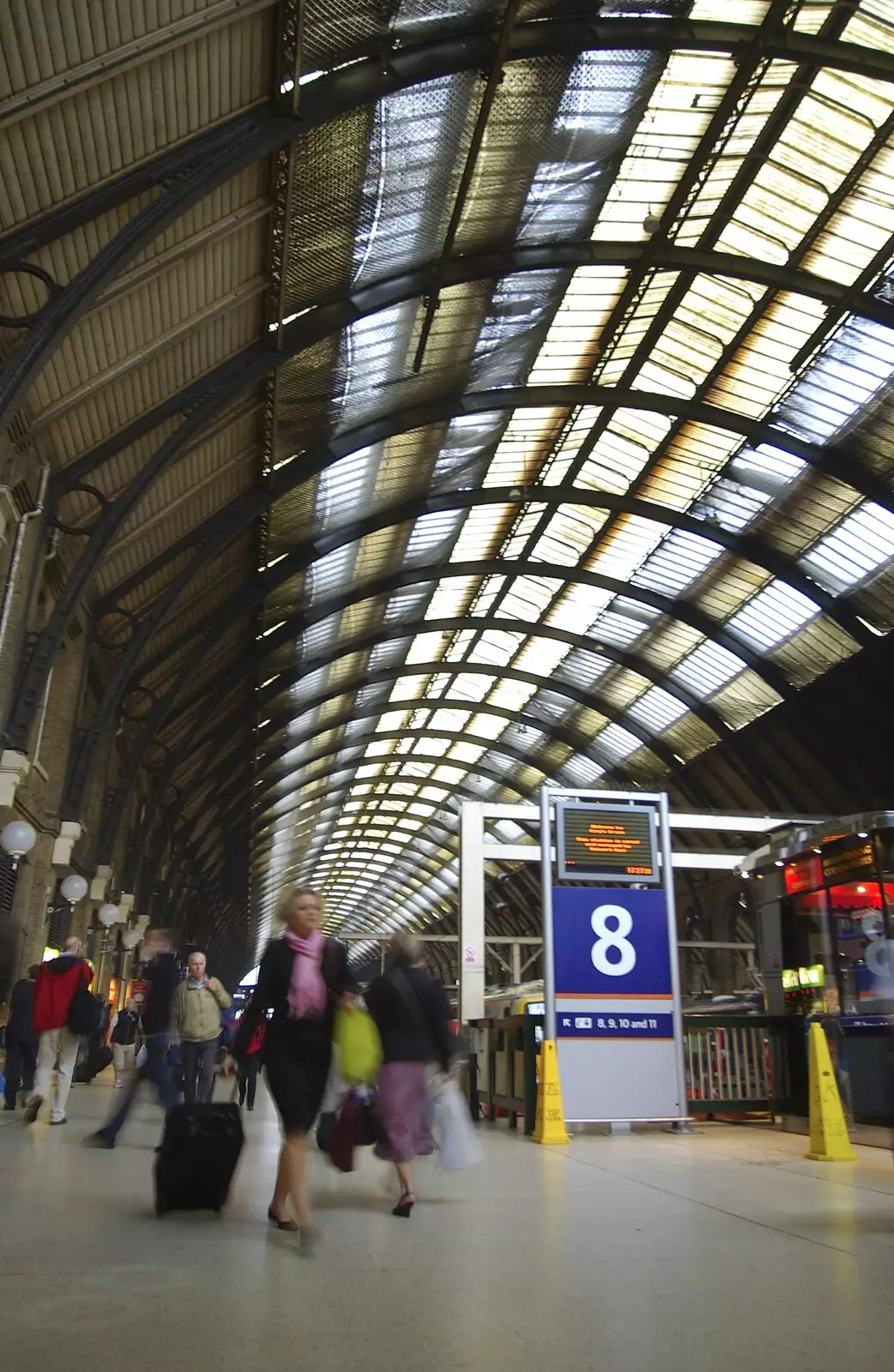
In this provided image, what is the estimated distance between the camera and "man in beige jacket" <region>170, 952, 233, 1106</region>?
938 cm

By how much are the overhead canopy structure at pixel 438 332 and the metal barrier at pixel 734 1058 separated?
8951mm

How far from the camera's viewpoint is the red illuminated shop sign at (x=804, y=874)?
43.9ft

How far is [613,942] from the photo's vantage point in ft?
38.5

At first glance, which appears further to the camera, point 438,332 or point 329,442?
point 329,442

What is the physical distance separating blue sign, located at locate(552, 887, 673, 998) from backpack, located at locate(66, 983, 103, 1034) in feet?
15.2

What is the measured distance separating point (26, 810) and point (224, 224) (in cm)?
877

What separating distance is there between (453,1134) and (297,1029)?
1969 millimetres

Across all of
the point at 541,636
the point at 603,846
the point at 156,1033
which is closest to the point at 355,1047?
the point at 156,1033

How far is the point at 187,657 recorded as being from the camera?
2153cm

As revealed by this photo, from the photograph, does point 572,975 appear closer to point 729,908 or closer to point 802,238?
point 802,238

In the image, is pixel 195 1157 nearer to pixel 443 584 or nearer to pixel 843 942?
pixel 843 942

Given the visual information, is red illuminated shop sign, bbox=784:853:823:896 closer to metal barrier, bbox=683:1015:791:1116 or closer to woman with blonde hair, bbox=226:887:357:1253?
metal barrier, bbox=683:1015:791:1116

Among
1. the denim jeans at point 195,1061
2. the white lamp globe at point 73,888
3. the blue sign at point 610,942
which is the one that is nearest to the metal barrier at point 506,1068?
the blue sign at point 610,942

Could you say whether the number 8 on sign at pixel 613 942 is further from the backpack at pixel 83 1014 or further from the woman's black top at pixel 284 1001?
the woman's black top at pixel 284 1001
